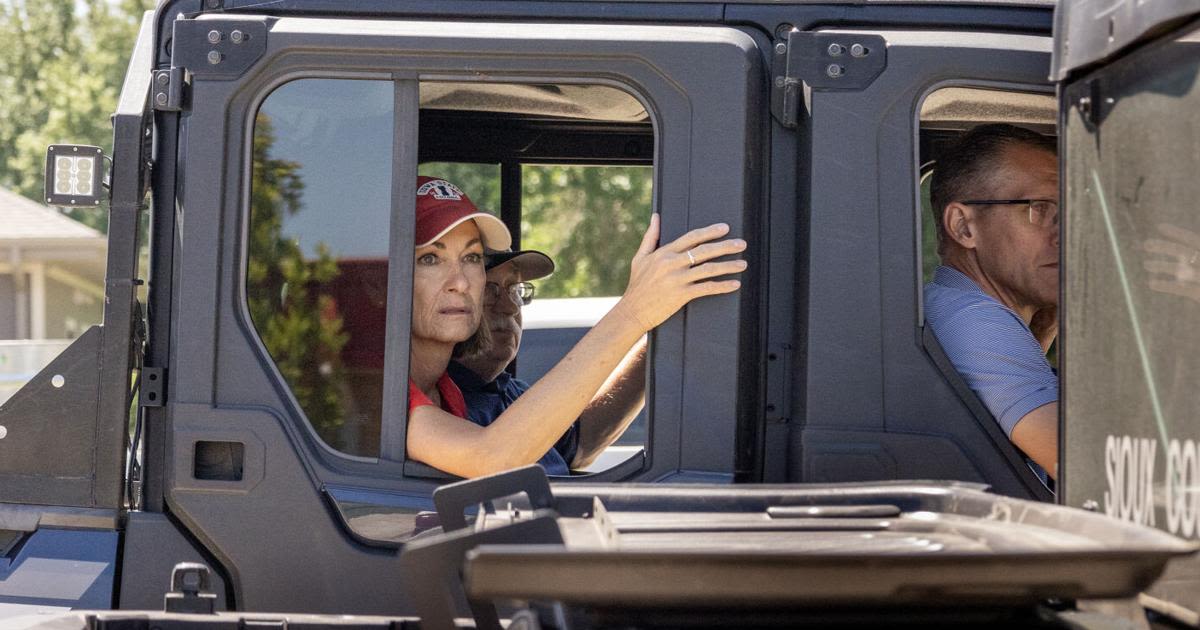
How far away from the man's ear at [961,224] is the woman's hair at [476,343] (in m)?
1.15

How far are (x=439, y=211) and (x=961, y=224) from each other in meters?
1.15

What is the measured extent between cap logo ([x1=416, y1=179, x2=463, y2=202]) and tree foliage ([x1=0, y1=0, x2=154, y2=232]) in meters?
15.6

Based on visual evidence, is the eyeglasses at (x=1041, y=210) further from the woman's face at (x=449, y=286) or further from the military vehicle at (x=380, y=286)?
the woman's face at (x=449, y=286)

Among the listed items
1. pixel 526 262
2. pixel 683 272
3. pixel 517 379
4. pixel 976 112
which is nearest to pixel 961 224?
pixel 976 112

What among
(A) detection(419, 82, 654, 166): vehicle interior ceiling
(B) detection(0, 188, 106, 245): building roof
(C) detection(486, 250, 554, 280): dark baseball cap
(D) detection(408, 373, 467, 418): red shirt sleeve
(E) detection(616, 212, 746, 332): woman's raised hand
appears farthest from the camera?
(B) detection(0, 188, 106, 245): building roof

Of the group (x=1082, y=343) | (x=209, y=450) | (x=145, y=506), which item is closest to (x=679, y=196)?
(x=1082, y=343)

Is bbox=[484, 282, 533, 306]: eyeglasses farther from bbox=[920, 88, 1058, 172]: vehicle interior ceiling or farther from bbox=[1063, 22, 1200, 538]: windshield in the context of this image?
bbox=[1063, 22, 1200, 538]: windshield

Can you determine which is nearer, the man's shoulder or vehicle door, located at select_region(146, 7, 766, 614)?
vehicle door, located at select_region(146, 7, 766, 614)

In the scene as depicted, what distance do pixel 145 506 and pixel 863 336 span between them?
1.36m

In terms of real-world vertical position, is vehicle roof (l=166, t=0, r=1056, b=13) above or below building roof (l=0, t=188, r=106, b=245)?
below

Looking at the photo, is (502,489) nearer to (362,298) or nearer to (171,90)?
(362,298)

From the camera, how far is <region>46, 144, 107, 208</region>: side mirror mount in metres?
2.51

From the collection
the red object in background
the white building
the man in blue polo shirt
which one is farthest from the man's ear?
the white building

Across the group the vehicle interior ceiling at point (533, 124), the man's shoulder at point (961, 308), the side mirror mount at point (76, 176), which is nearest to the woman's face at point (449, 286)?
the vehicle interior ceiling at point (533, 124)
